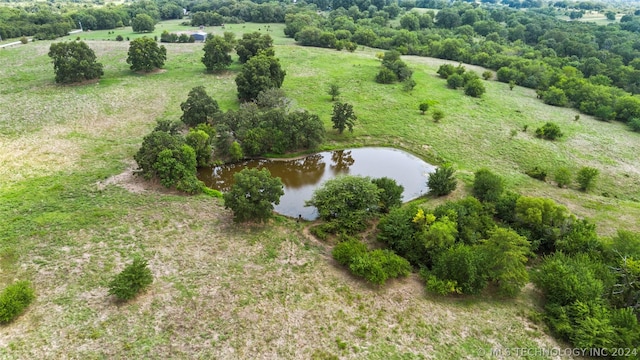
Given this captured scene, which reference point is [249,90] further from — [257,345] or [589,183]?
[589,183]

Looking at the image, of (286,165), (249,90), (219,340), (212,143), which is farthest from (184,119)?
(219,340)

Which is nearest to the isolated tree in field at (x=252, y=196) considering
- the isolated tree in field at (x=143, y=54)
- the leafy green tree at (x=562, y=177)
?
the leafy green tree at (x=562, y=177)

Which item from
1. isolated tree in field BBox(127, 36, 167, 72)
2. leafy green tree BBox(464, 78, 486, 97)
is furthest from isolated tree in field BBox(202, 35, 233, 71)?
leafy green tree BBox(464, 78, 486, 97)

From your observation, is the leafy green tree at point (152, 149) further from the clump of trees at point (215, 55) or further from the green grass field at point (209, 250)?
the clump of trees at point (215, 55)

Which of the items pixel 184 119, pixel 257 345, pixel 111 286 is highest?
pixel 184 119

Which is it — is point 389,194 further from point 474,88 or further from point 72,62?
point 72,62

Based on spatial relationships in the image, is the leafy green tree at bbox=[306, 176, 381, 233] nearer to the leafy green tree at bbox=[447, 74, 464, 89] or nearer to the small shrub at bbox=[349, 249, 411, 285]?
the small shrub at bbox=[349, 249, 411, 285]
